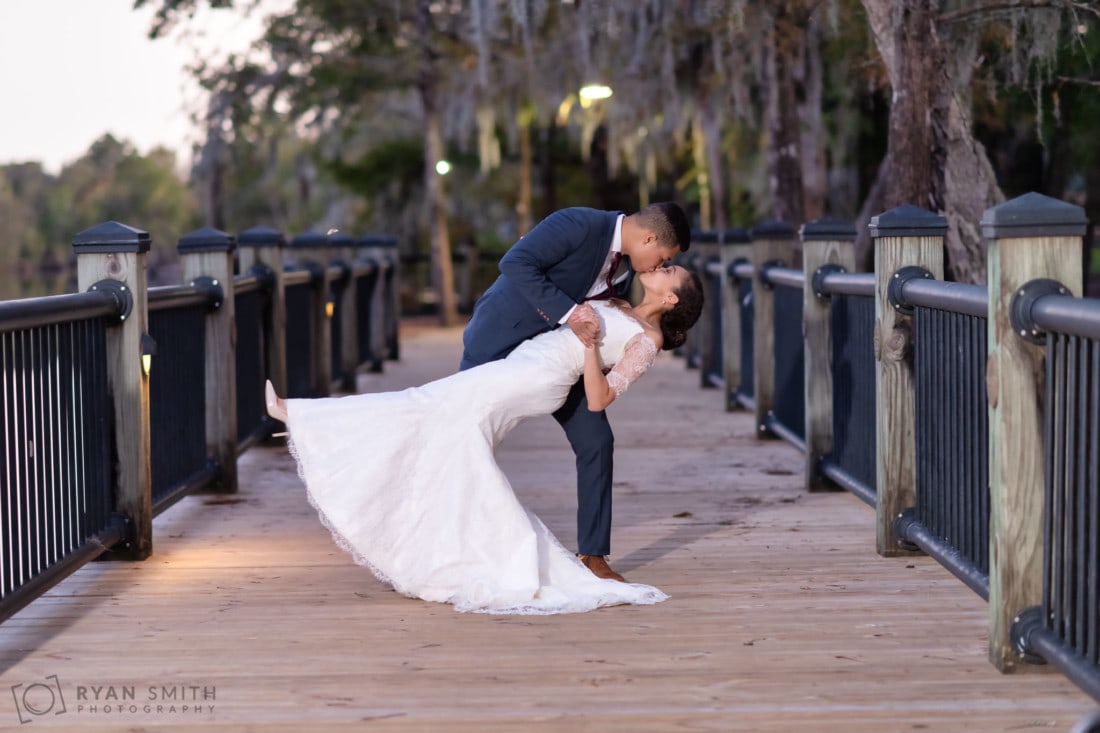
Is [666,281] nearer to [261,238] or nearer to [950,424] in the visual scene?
[950,424]

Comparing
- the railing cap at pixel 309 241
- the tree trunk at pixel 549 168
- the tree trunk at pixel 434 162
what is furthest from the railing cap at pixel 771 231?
the tree trunk at pixel 549 168

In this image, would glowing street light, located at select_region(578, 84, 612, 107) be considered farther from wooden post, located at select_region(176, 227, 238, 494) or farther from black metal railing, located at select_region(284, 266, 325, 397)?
wooden post, located at select_region(176, 227, 238, 494)

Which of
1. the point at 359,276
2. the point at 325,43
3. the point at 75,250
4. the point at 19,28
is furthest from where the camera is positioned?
the point at 19,28

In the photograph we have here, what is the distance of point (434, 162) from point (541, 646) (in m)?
19.8

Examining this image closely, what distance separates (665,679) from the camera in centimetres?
435

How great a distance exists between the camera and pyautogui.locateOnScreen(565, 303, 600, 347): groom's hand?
536 centimetres

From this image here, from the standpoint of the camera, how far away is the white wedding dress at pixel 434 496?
→ 533 centimetres

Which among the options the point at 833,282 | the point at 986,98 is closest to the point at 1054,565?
the point at 833,282

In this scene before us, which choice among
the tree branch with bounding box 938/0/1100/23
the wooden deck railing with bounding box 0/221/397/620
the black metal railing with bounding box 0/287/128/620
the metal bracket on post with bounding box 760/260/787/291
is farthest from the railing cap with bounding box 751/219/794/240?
the black metal railing with bounding box 0/287/128/620

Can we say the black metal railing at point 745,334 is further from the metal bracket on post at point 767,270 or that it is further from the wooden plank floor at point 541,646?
the wooden plank floor at point 541,646

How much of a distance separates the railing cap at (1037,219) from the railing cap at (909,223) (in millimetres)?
1688

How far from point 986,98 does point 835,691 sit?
902 centimetres

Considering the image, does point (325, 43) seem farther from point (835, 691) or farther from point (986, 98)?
point (835, 691)

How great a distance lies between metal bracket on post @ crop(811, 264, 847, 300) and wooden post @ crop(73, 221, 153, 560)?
3.34 metres
